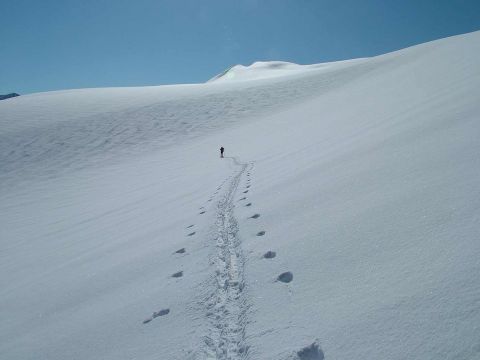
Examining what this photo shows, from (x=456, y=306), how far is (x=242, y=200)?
14.6 feet

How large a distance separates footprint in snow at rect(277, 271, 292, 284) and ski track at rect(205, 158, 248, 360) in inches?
14.9

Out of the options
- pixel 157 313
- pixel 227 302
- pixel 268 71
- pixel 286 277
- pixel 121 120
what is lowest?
pixel 157 313

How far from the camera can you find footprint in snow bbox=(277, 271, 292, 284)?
308cm

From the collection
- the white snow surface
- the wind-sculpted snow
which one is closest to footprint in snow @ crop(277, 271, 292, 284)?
the white snow surface

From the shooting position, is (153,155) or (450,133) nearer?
(450,133)

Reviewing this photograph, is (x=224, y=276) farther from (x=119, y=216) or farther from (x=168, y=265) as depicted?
(x=119, y=216)

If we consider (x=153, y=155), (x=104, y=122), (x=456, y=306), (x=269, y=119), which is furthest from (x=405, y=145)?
(x=104, y=122)

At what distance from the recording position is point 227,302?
3.05 metres

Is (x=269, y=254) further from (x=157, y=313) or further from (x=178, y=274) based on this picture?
(x=157, y=313)

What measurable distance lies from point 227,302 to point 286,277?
2.01ft

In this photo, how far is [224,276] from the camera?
3508 millimetres

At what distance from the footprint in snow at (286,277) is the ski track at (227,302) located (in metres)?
0.38

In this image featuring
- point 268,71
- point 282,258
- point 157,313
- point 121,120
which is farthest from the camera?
point 268,71

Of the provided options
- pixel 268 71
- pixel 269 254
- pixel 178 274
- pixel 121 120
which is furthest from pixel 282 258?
pixel 268 71
